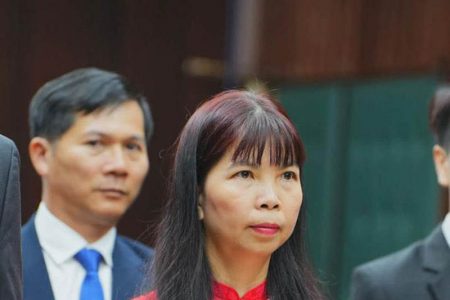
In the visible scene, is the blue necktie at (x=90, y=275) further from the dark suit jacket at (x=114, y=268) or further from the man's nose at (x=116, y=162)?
the man's nose at (x=116, y=162)

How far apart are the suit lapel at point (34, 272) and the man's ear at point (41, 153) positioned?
27cm

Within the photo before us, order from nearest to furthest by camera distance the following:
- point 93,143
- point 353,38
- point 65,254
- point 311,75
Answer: point 65,254, point 93,143, point 353,38, point 311,75

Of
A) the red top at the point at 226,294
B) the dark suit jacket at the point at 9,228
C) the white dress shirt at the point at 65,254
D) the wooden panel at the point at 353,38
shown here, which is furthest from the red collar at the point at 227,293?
the wooden panel at the point at 353,38

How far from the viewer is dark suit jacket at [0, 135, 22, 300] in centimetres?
262

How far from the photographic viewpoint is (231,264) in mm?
2754

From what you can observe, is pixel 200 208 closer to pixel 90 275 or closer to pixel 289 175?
pixel 289 175

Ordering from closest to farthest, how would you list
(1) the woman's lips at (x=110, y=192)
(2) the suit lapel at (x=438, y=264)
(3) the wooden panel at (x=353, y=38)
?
(2) the suit lapel at (x=438, y=264), (1) the woman's lips at (x=110, y=192), (3) the wooden panel at (x=353, y=38)

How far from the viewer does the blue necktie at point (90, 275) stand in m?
3.61

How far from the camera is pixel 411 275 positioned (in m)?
3.51

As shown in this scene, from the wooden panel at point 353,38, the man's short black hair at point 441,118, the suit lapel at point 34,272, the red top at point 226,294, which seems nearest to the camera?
the red top at point 226,294

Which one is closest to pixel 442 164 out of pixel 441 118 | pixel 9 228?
pixel 441 118

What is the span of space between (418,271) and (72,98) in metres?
1.18

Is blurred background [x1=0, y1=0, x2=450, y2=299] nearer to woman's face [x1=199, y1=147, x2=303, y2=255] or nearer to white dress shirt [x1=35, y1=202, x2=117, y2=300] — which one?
white dress shirt [x1=35, y1=202, x2=117, y2=300]

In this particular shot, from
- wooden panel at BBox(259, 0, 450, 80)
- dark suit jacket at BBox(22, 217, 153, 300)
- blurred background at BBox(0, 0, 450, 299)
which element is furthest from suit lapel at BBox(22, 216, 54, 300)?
wooden panel at BBox(259, 0, 450, 80)
